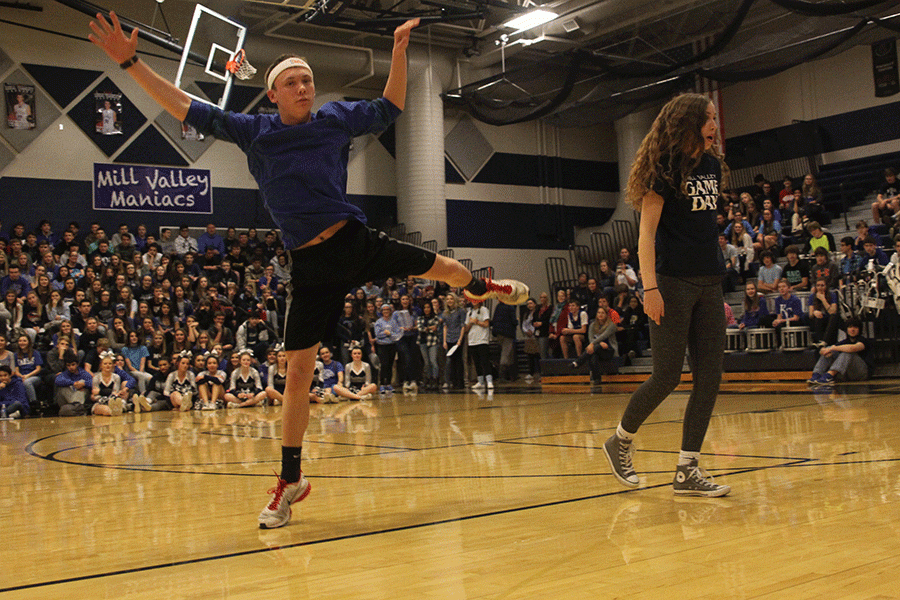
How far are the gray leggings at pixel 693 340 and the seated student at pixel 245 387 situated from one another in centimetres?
922

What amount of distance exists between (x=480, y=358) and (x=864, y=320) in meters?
5.89

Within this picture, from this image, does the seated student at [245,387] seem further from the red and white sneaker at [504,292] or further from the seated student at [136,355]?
the red and white sneaker at [504,292]

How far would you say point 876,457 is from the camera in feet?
13.5

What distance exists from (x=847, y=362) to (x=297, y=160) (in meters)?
9.03

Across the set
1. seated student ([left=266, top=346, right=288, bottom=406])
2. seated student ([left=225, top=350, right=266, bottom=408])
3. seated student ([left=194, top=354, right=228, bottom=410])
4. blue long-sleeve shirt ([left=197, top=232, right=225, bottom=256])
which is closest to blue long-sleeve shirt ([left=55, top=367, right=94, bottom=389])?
seated student ([left=194, top=354, right=228, bottom=410])

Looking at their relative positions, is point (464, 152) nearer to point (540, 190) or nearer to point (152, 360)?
point (540, 190)

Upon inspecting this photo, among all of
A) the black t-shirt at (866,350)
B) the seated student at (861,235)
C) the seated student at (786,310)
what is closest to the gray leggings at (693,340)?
the black t-shirt at (866,350)

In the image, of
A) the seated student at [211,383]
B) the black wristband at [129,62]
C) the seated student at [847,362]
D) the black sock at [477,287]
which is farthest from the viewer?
the seated student at [211,383]

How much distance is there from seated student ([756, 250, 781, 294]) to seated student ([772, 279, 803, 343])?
0.90 metres

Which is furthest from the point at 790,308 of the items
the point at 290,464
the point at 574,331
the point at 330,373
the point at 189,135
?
the point at 189,135

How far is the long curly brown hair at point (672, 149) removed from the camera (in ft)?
11.6

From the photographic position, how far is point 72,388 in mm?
11977

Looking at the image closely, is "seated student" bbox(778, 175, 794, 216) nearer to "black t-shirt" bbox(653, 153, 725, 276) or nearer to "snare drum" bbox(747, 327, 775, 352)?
"snare drum" bbox(747, 327, 775, 352)

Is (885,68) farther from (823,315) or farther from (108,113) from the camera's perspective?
(108,113)
